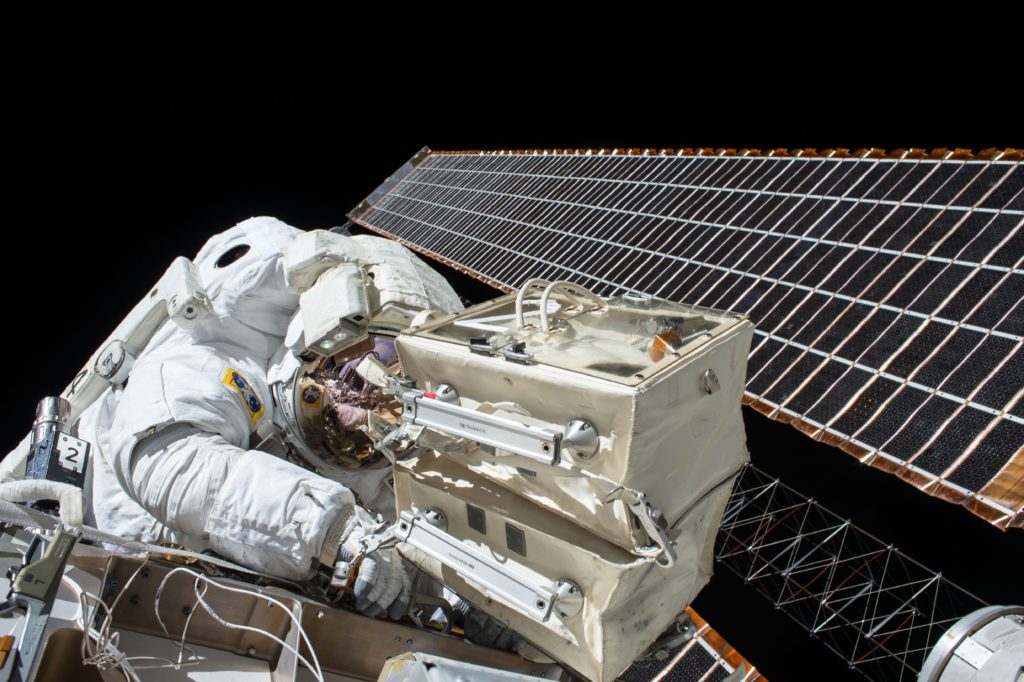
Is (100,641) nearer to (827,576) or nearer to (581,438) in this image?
(581,438)

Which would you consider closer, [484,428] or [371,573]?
[484,428]

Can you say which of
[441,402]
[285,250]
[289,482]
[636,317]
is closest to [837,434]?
[636,317]

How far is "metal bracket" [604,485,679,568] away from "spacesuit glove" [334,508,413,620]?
80 centimetres

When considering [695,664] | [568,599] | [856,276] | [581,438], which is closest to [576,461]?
[581,438]

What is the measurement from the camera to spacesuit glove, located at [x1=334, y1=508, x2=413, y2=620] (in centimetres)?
189

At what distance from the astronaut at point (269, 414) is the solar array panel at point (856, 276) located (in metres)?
1.35

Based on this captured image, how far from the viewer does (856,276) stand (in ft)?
9.14

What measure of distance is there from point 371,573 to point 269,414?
1.04m

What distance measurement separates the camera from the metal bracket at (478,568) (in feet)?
5.15

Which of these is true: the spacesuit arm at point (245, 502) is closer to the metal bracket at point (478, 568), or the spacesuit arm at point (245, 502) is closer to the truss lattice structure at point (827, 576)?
the metal bracket at point (478, 568)

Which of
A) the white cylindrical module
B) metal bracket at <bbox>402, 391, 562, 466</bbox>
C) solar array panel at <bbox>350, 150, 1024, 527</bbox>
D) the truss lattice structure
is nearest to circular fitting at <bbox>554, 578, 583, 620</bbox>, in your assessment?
metal bracket at <bbox>402, 391, 562, 466</bbox>

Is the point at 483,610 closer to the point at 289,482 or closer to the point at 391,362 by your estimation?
the point at 289,482

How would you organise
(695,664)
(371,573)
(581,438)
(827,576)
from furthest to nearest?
(827,576) < (695,664) < (371,573) < (581,438)

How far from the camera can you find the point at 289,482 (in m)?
1.99
